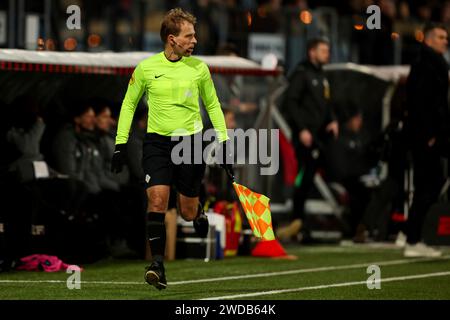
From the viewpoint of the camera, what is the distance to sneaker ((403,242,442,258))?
1577 cm

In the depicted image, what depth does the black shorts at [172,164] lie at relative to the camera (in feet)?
37.8

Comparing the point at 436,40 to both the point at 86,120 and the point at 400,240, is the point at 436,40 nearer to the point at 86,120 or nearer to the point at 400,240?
the point at 400,240

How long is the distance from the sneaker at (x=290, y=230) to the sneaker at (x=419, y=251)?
2.00 meters

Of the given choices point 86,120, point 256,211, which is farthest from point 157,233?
point 86,120

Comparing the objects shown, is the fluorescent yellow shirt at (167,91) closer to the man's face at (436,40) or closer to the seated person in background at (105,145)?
the seated person in background at (105,145)

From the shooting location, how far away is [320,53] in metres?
18.2

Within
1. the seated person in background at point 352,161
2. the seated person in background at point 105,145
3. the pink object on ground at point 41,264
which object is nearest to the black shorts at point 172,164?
the pink object on ground at point 41,264

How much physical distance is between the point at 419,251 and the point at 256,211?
4596mm

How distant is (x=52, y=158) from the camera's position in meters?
15.7
